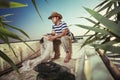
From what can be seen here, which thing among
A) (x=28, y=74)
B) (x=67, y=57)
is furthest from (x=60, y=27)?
(x=28, y=74)

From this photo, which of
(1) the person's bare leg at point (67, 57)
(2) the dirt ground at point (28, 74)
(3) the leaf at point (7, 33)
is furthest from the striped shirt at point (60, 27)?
(3) the leaf at point (7, 33)

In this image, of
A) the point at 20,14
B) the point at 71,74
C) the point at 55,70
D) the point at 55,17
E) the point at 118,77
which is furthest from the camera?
the point at 20,14

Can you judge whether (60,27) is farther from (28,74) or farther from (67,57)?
(28,74)

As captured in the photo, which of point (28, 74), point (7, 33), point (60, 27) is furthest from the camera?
point (60, 27)

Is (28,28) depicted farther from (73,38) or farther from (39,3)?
(73,38)

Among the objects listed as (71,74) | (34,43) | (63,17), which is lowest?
(71,74)

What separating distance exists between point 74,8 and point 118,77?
240 centimetres

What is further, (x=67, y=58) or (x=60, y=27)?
(x=60, y=27)

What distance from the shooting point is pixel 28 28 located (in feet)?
10.3

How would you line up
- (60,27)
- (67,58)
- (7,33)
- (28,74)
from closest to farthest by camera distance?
(7,33), (28,74), (67,58), (60,27)

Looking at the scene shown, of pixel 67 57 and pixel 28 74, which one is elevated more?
pixel 67 57

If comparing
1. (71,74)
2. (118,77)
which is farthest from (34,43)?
(118,77)

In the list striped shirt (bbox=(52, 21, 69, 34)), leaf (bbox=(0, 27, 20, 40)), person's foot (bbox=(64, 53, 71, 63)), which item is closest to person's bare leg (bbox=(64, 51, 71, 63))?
person's foot (bbox=(64, 53, 71, 63))

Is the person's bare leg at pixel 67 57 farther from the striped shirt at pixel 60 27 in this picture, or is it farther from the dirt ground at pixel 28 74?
the striped shirt at pixel 60 27
